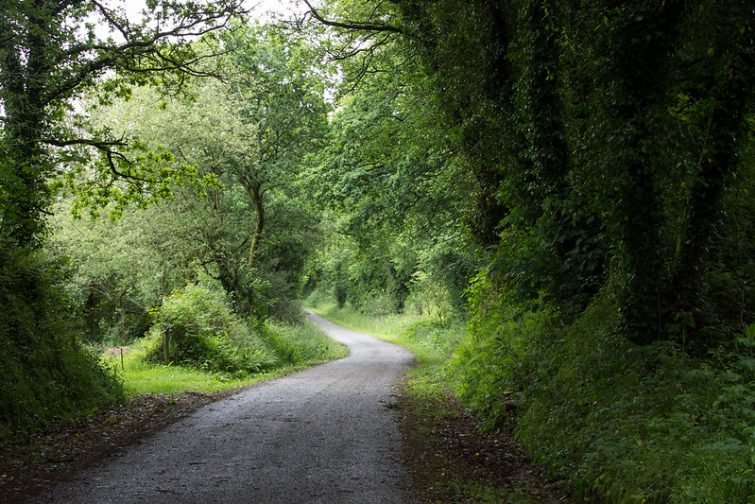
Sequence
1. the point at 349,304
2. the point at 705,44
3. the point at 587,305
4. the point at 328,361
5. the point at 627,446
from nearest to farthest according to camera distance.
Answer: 1. the point at 627,446
2. the point at 705,44
3. the point at 587,305
4. the point at 328,361
5. the point at 349,304

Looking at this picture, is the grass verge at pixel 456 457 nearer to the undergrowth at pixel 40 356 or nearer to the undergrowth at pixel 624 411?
the undergrowth at pixel 624 411

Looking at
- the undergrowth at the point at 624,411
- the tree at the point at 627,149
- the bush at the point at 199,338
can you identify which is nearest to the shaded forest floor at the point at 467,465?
the undergrowth at the point at 624,411

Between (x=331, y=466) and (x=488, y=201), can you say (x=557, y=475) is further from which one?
(x=488, y=201)

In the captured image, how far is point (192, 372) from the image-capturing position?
1662 cm

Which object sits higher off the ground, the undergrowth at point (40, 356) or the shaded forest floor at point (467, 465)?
the undergrowth at point (40, 356)

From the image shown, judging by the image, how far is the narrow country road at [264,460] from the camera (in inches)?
230

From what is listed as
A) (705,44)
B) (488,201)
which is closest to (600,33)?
(705,44)

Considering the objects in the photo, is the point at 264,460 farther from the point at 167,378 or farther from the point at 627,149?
the point at 167,378

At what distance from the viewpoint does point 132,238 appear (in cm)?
2083

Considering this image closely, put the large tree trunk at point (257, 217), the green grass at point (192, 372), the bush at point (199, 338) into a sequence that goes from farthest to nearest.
→ 1. the large tree trunk at point (257, 217)
2. the bush at point (199, 338)
3. the green grass at point (192, 372)

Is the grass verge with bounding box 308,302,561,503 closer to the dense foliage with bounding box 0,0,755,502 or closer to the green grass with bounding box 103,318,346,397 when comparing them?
the dense foliage with bounding box 0,0,755,502

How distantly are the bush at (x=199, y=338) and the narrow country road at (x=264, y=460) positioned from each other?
6.03 meters

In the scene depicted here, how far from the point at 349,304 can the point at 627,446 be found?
56.7 m

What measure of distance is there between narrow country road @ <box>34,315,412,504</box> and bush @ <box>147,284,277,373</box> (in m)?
6.03
